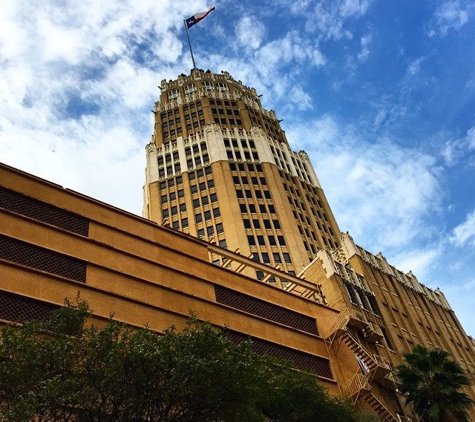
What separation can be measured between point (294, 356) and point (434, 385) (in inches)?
302

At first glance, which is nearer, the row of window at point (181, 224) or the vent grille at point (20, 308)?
the vent grille at point (20, 308)

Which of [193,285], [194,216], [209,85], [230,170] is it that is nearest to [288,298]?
[193,285]

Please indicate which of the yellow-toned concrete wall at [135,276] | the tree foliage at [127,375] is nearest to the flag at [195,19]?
the yellow-toned concrete wall at [135,276]

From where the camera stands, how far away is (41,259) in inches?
992

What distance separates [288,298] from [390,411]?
29.3 ft

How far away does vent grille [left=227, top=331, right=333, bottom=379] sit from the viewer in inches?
1164

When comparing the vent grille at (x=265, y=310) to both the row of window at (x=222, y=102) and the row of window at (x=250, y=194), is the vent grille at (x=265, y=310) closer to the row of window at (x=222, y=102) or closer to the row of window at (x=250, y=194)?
the row of window at (x=250, y=194)

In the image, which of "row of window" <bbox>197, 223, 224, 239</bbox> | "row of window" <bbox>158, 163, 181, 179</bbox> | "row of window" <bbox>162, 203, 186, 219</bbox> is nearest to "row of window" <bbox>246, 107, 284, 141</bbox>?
"row of window" <bbox>158, 163, 181, 179</bbox>

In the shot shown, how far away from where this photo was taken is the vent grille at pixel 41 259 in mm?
24438

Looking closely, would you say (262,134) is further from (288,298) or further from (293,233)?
(288,298)

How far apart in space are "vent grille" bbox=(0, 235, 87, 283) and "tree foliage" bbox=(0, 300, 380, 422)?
7.97 m

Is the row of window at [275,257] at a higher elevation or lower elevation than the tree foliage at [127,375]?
higher

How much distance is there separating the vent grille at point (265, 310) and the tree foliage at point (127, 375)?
14.3 m

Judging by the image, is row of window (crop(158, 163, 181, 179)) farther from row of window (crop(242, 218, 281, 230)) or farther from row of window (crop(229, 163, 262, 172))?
row of window (crop(242, 218, 281, 230))
